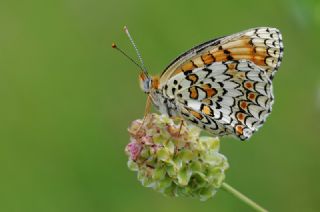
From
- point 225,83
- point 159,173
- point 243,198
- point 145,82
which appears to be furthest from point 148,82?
point 243,198

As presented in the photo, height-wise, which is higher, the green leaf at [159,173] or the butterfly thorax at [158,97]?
the butterfly thorax at [158,97]

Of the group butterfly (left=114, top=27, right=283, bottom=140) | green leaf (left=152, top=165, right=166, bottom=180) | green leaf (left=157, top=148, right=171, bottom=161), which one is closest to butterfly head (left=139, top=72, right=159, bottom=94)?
butterfly (left=114, top=27, right=283, bottom=140)

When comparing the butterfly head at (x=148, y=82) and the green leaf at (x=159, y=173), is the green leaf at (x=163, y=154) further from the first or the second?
the butterfly head at (x=148, y=82)

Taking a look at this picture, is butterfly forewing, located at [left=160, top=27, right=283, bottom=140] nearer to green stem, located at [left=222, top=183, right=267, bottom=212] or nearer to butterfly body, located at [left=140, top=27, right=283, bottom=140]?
butterfly body, located at [left=140, top=27, right=283, bottom=140]

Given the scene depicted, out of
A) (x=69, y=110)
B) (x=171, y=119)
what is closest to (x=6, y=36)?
(x=69, y=110)

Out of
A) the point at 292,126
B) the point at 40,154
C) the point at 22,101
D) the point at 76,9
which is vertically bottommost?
the point at 292,126

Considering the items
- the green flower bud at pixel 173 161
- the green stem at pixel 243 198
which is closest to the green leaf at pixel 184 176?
the green flower bud at pixel 173 161

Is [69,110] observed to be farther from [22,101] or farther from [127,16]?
[127,16]
